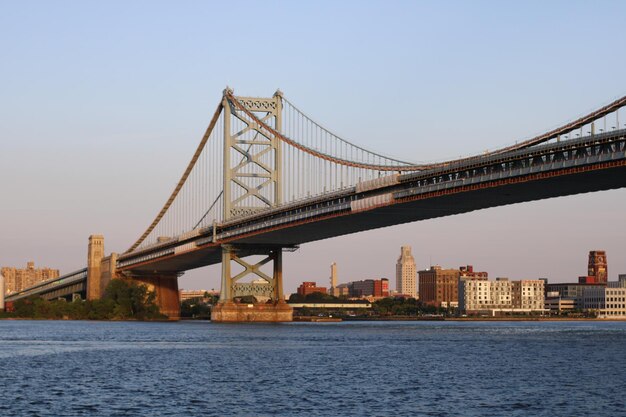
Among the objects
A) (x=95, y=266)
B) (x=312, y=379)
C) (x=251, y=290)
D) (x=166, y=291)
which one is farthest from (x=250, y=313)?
(x=312, y=379)

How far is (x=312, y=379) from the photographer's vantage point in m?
41.8

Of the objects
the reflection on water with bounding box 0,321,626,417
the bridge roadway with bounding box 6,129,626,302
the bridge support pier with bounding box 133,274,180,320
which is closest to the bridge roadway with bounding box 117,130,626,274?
the bridge roadway with bounding box 6,129,626,302

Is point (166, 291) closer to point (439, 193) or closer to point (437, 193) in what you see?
point (437, 193)

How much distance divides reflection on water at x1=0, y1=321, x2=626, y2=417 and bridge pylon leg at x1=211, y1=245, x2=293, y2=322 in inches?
1637

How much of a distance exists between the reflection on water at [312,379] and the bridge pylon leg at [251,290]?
41581mm

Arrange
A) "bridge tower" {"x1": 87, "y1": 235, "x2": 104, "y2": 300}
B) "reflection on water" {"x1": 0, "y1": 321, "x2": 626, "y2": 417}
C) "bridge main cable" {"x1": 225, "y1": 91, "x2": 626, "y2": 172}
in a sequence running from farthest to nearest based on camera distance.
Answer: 1. "bridge tower" {"x1": 87, "y1": 235, "x2": 104, "y2": 300}
2. "bridge main cable" {"x1": 225, "y1": 91, "x2": 626, "y2": 172}
3. "reflection on water" {"x1": 0, "y1": 321, "x2": 626, "y2": 417}

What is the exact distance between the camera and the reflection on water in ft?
108

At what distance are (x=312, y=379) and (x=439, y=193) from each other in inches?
1467

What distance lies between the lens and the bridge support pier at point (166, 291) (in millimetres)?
153488

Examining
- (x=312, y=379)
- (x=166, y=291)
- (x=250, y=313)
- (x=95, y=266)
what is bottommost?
(x=312, y=379)

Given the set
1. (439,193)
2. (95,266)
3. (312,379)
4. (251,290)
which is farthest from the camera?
(95,266)

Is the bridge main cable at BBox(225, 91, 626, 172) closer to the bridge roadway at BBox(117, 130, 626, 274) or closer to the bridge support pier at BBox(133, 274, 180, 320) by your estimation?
the bridge roadway at BBox(117, 130, 626, 274)

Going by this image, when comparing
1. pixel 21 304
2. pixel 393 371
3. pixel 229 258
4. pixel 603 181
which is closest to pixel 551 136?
pixel 603 181

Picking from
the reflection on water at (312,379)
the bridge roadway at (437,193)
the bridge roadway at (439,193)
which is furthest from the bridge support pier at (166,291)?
the reflection on water at (312,379)
